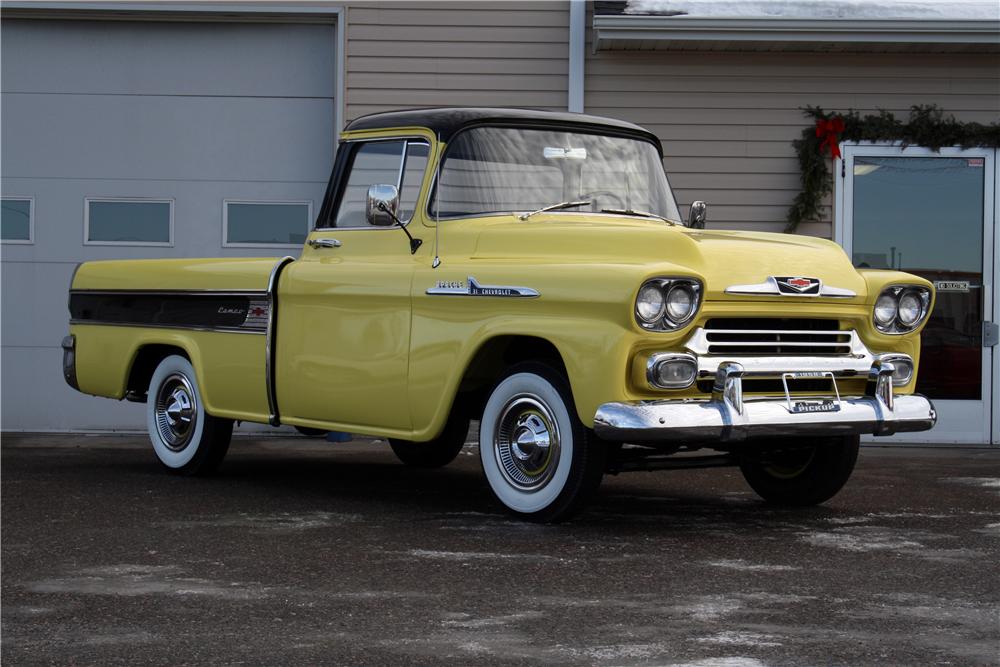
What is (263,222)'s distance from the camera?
40.3 ft

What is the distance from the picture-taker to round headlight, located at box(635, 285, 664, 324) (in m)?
6.10

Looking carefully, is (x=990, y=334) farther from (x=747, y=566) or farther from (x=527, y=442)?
(x=747, y=566)

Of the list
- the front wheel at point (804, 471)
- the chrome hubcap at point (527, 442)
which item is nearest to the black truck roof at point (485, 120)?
the chrome hubcap at point (527, 442)

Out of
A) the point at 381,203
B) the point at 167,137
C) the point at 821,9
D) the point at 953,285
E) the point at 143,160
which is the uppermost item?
the point at 821,9

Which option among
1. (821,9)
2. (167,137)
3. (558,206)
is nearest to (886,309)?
(558,206)

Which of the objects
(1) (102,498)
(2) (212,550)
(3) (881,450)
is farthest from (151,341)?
(3) (881,450)

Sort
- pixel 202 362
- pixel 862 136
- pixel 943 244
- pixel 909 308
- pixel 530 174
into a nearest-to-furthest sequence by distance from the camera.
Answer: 1. pixel 909 308
2. pixel 530 174
3. pixel 202 362
4. pixel 862 136
5. pixel 943 244

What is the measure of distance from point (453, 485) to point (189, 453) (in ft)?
5.14

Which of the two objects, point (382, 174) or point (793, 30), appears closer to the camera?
point (382, 174)

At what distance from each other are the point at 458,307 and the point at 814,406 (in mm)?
1674

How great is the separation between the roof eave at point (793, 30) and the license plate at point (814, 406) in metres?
5.51

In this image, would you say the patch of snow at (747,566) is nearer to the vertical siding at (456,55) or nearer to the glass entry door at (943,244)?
the glass entry door at (943,244)

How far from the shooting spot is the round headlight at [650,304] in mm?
6102

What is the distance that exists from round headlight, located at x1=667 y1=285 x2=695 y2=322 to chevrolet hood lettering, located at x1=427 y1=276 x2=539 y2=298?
62 centimetres
